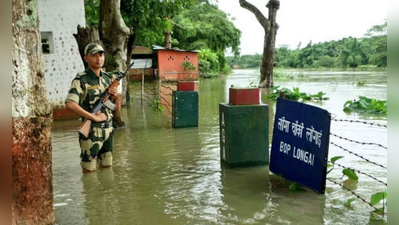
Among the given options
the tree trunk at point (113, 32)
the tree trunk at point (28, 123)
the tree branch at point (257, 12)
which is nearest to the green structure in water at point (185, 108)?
the tree trunk at point (113, 32)

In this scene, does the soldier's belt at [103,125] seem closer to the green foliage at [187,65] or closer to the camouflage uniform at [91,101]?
the camouflage uniform at [91,101]

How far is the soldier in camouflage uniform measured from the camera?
17.6 feet

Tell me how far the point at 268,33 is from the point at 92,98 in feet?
65.0

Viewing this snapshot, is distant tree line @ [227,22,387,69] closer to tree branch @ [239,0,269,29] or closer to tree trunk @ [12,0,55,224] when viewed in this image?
tree branch @ [239,0,269,29]

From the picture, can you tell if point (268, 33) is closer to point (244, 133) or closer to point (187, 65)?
point (187, 65)

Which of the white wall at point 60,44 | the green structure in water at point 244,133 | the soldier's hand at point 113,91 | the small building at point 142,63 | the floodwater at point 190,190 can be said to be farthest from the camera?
the small building at point 142,63

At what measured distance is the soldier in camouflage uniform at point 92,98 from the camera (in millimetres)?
5371

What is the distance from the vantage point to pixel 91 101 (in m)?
5.51

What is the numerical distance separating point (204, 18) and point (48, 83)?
33.2m

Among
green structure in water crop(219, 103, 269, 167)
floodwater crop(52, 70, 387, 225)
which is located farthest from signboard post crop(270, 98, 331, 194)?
green structure in water crop(219, 103, 269, 167)

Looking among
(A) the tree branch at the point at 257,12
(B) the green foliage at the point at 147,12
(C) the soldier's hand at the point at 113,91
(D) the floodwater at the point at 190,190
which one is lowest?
(D) the floodwater at the point at 190,190

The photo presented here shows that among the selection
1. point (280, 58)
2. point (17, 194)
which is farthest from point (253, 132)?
point (280, 58)

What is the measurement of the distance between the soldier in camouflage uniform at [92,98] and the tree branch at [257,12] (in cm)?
1939

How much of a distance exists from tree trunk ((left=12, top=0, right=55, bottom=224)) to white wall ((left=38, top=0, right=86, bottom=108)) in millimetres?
8890
